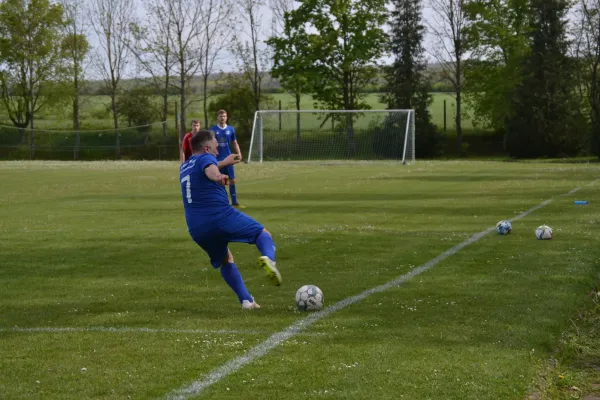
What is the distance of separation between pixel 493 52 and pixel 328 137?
23105 millimetres

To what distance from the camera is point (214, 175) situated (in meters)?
7.93

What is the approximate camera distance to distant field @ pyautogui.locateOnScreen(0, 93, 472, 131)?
7144 cm

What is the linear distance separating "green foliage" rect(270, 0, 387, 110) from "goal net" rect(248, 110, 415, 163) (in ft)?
51.0

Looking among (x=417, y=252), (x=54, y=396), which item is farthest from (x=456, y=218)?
(x=54, y=396)

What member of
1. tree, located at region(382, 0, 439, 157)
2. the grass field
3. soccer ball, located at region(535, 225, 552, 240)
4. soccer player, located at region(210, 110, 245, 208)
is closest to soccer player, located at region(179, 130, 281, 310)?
the grass field

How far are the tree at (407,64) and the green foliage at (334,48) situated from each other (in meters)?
1.95

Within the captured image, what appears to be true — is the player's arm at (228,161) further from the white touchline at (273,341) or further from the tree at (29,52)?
the tree at (29,52)

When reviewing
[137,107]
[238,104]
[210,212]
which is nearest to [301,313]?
[210,212]

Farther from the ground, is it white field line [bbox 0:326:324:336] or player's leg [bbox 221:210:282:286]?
Result: player's leg [bbox 221:210:282:286]

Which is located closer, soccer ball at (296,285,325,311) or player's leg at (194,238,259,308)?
soccer ball at (296,285,325,311)

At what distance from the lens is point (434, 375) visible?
585 centimetres

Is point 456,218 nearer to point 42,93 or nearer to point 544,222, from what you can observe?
point 544,222

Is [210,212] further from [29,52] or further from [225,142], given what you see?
[29,52]

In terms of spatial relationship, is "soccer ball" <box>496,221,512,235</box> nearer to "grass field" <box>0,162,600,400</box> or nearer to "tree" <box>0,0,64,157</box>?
"grass field" <box>0,162,600,400</box>
